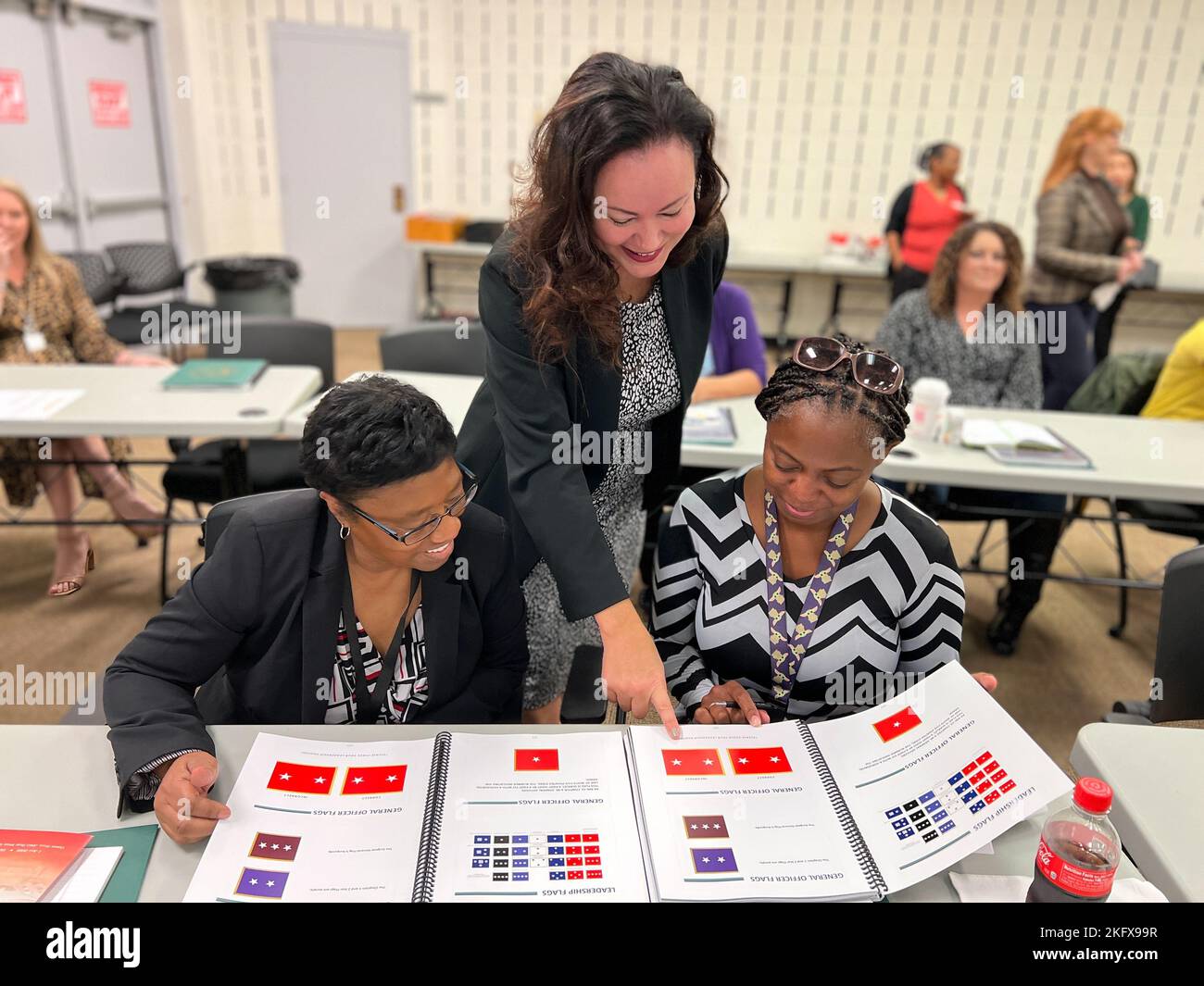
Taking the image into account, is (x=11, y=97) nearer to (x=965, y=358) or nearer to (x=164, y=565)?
(x=164, y=565)

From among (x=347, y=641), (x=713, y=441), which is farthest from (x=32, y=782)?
(x=713, y=441)

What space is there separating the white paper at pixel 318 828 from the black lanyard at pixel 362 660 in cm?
21

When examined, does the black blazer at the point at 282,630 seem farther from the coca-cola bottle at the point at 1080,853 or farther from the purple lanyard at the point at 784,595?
the coca-cola bottle at the point at 1080,853

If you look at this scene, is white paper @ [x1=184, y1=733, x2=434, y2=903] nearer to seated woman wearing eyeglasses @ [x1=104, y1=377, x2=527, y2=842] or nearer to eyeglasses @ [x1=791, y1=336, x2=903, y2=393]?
seated woman wearing eyeglasses @ [x1=104, y1=377, x2=527, y2=842]

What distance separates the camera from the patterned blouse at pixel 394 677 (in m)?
1.33

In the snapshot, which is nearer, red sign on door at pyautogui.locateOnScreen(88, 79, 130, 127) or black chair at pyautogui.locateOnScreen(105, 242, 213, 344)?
black chair at pyautogui.locateOnScreen(105, 242, 213, 344)

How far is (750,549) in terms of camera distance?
1.45 meters

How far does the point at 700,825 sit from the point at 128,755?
2.24ft

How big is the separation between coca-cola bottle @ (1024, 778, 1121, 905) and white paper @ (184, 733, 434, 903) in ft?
2.12

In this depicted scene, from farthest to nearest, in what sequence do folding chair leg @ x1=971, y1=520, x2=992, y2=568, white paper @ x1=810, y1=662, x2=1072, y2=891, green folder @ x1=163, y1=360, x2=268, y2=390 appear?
1. folding chair leg @ x1=971, y1=520, x2=992, y2=568
2. green folder @ x1=163, y1=360, x2=268, y2=390
3. white paper @ x1=810, y1=662, x2=1072, y2=891

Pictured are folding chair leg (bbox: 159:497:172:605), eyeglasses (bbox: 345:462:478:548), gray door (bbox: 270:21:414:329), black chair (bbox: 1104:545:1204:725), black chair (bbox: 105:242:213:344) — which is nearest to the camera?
eyeglasses (bbox: 345:462:478:548)

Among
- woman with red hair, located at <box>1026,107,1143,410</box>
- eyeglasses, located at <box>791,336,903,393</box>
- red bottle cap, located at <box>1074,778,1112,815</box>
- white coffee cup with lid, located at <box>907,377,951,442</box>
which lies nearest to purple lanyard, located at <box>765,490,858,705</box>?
eyeglasses, located at <box>791,336,903,393</box>

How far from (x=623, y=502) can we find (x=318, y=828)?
34.0 inches

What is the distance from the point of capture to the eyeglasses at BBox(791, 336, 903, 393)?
1.31 metres
